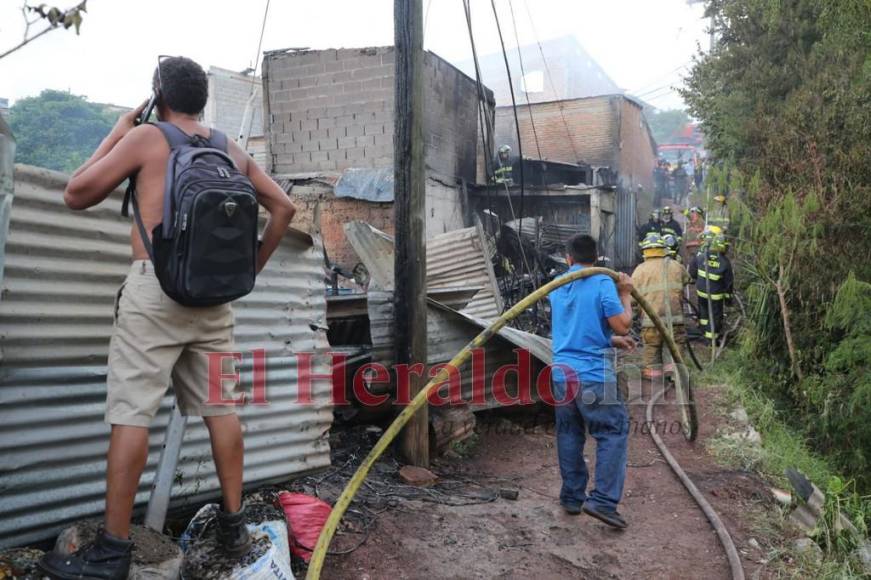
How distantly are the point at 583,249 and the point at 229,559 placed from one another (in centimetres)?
269

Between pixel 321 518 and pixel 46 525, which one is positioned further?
pixel 321 518

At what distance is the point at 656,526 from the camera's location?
4.20 metres

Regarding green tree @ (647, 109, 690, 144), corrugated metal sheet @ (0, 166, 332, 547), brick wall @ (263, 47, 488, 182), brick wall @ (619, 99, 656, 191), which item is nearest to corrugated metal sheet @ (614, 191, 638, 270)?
brick wall @ (619, 99, 656, 191)

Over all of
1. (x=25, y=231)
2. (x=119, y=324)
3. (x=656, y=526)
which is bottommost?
(x=656, y=526)

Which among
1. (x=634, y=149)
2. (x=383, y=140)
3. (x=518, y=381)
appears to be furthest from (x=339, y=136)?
(x=634, y=149)

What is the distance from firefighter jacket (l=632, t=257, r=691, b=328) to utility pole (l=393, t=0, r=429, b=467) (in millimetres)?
3833

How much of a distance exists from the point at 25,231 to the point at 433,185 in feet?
37.4

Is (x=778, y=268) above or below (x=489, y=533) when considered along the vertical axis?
above

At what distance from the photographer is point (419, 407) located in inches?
154

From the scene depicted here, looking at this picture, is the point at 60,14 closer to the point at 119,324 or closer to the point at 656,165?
the point at 119,324

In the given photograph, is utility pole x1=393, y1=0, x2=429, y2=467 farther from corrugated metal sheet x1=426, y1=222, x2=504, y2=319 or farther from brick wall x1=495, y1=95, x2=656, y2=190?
brick wall x1=495, y1=95, x2=656, y2=190

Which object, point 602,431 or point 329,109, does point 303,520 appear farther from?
point 329,109

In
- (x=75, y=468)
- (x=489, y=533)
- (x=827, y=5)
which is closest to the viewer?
(x=75, y=468)

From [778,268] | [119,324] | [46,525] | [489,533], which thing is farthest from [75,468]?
[778,268]
